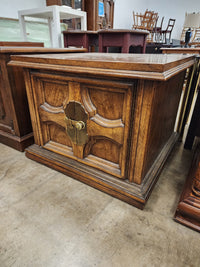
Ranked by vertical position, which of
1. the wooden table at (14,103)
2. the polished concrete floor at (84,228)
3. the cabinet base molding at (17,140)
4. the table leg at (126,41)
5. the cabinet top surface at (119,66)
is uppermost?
→ the table leg at (126,41)

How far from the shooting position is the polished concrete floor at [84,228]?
2.37 ft

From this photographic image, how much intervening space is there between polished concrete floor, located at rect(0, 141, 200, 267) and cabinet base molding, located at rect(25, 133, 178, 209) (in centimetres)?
4

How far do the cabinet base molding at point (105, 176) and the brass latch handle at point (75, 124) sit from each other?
254mm

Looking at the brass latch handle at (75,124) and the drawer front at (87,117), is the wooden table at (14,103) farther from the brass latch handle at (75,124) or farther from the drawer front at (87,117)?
the brass latch handle at (75,124)

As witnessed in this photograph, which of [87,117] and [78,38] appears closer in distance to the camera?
[87,117]

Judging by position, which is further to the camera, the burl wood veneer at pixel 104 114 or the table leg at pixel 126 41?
the table leg at pixel 126 41

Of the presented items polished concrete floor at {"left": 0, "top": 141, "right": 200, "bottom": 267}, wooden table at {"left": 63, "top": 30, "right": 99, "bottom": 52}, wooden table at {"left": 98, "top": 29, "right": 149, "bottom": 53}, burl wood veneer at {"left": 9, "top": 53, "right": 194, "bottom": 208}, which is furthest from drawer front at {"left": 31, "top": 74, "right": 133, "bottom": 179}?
wooden table at {"left": 63, "top": 30, "right": 99, "bottom": 52}

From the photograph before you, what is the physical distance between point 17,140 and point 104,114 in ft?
2.85

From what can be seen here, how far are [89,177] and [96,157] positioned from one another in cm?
13

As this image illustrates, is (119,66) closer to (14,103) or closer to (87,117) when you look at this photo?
(87,117)

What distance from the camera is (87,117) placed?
96 cm

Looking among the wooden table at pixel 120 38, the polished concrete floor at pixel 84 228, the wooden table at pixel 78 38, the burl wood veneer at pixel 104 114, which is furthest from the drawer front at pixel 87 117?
the wooden table at pixel 78 38

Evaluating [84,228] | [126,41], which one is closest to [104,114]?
[84,228]

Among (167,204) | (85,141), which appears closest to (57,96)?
(85,141)
